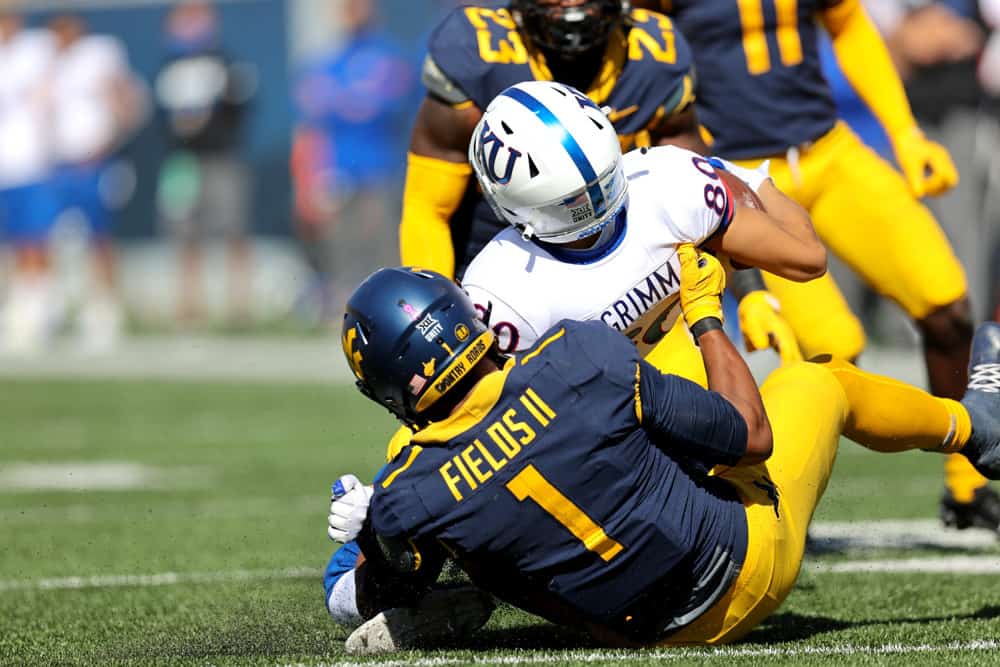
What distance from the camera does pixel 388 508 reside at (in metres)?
3.86

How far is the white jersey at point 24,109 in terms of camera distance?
1594 centimetres

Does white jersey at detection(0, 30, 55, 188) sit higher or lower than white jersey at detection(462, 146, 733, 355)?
Answer: lower

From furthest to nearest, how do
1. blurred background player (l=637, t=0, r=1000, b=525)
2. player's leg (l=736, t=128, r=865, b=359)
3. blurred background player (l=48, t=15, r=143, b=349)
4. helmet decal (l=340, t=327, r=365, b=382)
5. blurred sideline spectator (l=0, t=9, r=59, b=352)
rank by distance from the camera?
blurred background player (l=48, t=15, r=143, b=349) → blurred sideline spectator (l=0, t=9, r=59, b=352) → blurred background player (l=637, t=0, r=1000, b=525) → player's leg (l=736, t=128, r=865, b=359) → helmet decal (l=340, t=327, r=365, b=382)

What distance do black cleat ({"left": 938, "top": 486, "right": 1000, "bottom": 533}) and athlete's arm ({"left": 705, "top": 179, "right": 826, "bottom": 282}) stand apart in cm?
161

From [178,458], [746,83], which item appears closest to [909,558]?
[746,83]

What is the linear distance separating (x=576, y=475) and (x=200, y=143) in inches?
535

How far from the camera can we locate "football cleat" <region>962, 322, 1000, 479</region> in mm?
4508

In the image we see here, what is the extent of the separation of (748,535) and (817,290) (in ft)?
6.07

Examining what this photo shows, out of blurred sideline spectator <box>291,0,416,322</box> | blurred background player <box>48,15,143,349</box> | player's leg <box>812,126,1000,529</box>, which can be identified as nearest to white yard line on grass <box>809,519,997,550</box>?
player's leg <box>812,126,1000,529</box>

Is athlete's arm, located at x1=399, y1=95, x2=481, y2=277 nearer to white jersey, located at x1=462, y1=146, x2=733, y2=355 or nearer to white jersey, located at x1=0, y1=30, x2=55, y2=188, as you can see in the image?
white jersey, located at x1=462, y1=146, x2=733, y2=355

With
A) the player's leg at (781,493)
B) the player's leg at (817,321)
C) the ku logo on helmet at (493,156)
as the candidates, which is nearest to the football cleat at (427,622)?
the player's leg at (781,493)

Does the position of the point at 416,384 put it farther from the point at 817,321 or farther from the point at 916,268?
the point at 916,268

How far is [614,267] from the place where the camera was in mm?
4383

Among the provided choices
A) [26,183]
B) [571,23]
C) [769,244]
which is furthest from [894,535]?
[26,183]
